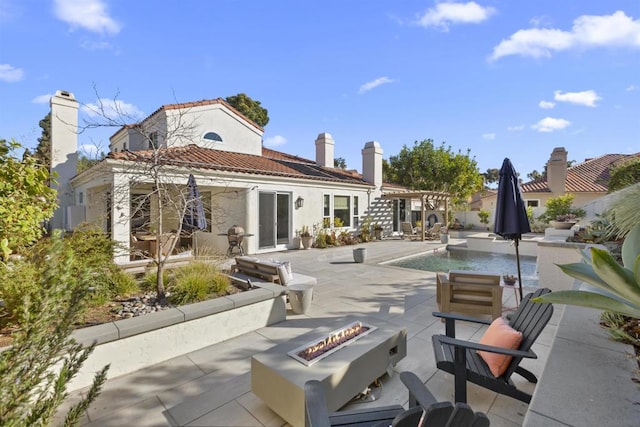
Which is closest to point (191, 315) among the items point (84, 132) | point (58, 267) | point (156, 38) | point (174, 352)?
point (174, 352)

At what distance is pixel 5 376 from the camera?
4.14 ft

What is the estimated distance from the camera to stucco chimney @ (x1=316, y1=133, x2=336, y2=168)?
62.5ft

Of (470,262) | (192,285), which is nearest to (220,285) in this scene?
(192,285)

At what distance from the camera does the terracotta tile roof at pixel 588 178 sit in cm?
2300

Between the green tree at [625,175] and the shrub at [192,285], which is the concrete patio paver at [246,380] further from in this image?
the green tree at [625,175]

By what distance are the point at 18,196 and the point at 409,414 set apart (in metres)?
5.46

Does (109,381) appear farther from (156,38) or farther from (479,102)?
(479,102)

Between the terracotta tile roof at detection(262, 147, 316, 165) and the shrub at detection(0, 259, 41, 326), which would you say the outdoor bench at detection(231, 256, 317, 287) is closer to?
the shrub at detection(0, 259, 41, 326)

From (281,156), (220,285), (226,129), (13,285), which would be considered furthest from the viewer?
(281,156)

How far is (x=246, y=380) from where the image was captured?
3.48 metres

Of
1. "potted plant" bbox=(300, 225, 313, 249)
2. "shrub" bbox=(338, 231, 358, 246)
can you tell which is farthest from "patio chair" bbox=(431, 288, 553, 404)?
"shrub" bbox=(338, 231, 358, 246)

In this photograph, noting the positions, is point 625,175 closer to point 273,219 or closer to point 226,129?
point 273,219

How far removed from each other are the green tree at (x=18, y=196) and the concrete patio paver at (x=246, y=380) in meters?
2.49

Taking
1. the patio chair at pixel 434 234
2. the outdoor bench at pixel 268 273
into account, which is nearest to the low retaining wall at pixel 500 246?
the patio chair at pixel 434 234
